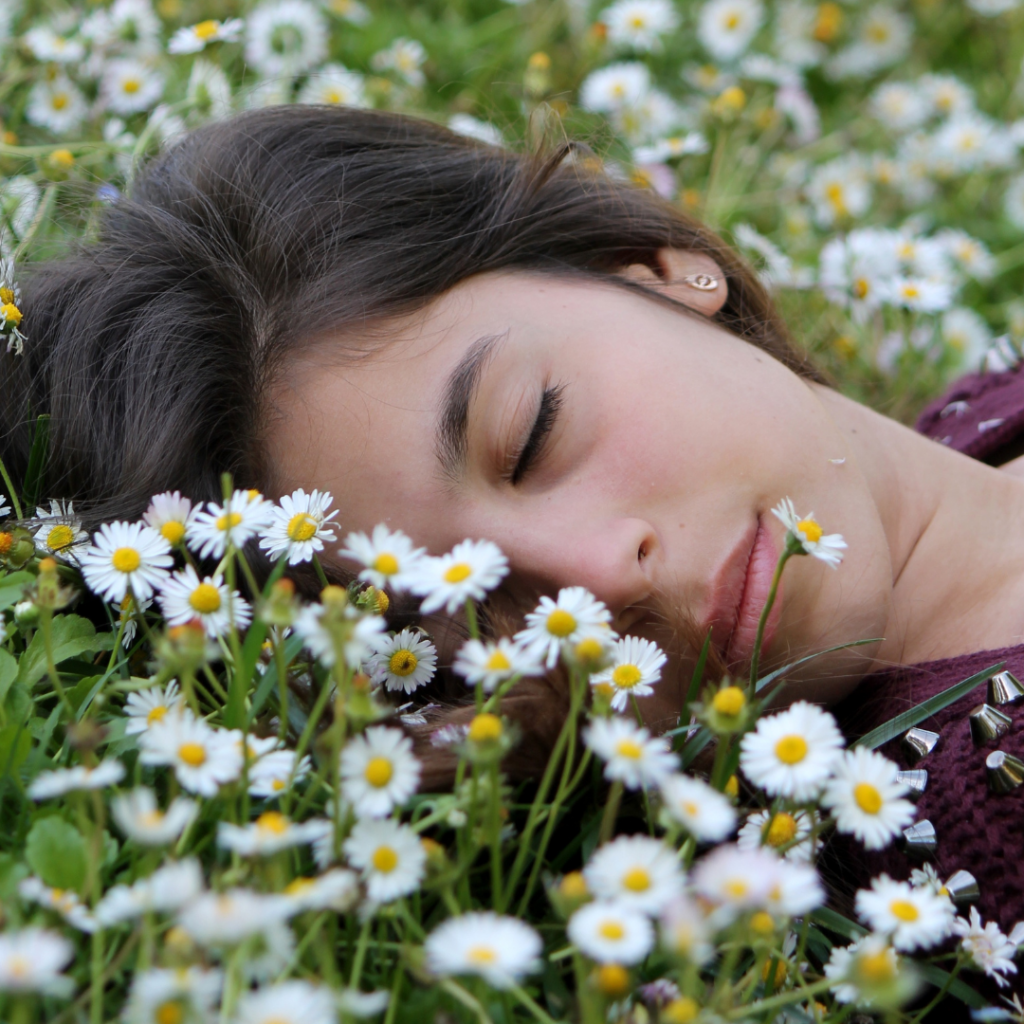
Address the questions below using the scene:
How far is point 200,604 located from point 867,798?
1.30 feet

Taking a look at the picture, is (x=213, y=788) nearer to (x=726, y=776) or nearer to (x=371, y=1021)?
(x=371, y=1021)

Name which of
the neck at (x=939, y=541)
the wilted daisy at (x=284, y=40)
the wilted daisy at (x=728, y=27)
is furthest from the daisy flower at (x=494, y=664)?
the wilted daisy at (x=728, y=27)

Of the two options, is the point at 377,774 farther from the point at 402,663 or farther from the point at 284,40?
the point at 284,40

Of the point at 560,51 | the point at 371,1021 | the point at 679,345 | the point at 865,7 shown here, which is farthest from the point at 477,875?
the point at 865,7

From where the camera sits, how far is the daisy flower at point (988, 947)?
2.05 feet

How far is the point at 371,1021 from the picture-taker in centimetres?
52

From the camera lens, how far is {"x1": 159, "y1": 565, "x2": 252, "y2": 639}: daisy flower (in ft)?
2.19

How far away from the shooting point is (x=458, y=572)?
1.95 feet

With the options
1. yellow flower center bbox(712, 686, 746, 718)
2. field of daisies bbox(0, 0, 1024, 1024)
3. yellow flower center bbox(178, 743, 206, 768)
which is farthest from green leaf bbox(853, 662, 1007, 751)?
yellow flower center bbox(178, 743, 206, 768)

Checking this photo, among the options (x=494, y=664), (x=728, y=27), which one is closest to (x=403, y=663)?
(x=494, y=664)

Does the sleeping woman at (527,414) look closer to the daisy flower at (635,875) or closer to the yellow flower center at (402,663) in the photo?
the yellow flower center at (402,663)

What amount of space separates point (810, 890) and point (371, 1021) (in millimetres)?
219

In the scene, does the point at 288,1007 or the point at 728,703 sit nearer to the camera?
the point at 288,1007

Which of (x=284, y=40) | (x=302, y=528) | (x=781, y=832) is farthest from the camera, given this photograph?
(x=284, y=40)
